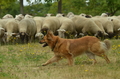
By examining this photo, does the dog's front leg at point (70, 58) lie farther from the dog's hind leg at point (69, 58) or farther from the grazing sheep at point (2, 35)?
the grazing sheep at point (2, 35)

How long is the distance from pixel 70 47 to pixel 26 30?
9.50 m

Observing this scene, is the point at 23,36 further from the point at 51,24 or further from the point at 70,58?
the point at 70,58

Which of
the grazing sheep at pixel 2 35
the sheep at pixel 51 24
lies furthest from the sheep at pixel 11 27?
the sheep at pixel 51 24

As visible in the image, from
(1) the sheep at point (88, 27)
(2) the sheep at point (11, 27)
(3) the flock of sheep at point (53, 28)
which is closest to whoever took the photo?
(3) the flock of sheep at point (53, 28)

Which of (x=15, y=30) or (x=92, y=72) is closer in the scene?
(x=92, y=72)

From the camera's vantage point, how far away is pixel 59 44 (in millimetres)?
9930

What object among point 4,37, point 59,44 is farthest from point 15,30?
point 59,44

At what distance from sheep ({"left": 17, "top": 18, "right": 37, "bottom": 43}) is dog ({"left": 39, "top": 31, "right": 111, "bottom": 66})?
340 inches

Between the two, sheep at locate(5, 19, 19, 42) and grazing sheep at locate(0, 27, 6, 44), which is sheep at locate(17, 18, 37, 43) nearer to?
sheep at locate(5, 19, 19, 42)

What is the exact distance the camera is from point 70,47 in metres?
10.0

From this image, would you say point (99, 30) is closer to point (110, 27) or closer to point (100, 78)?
point (110, 27)

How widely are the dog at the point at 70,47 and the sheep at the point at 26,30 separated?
28.3ft

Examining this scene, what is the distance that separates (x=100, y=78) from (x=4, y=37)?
39.7 ft

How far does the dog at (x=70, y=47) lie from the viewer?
9.89m
